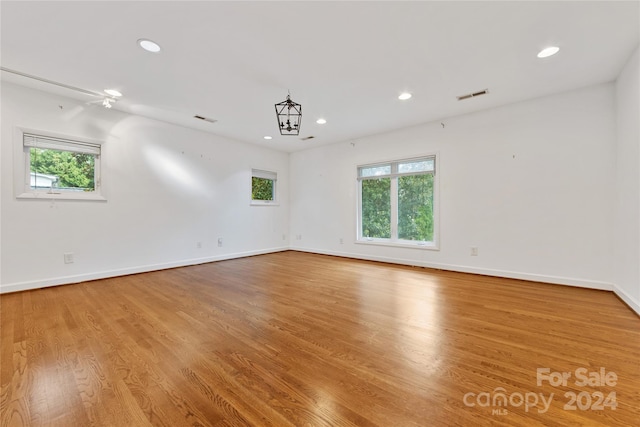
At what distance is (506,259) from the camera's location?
3.84 metres

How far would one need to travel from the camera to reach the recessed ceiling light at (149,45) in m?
2.38

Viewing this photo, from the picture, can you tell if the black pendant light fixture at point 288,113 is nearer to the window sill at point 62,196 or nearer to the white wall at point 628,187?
the window sill at point 62,196

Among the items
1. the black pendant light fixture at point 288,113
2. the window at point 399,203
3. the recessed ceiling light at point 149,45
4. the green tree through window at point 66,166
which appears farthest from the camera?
the window at point 399,203

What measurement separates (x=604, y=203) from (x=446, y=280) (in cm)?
217

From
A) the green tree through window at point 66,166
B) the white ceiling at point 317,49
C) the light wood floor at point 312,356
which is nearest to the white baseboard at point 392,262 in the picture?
the light wood floor at point 312,356

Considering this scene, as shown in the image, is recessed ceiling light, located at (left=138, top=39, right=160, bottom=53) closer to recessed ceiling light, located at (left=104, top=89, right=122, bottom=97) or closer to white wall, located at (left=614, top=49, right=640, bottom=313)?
recessed ceiling light, located at (left=104, top=89, right=122, bottom=97)

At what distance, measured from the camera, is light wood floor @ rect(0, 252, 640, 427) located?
50.3 inches

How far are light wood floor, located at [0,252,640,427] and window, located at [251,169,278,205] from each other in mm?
3296

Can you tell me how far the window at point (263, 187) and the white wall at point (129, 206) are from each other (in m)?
0.21

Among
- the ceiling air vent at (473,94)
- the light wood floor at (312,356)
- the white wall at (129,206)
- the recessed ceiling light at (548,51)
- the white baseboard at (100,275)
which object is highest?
the ceiling air vent at (473,94)

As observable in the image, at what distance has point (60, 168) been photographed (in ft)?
11.9

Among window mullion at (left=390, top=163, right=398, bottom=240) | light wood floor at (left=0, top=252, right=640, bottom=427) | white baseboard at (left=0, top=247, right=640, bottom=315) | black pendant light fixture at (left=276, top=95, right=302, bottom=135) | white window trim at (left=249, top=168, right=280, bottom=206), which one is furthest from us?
white window trim at (left=249, top=168, right=280, bottom=206)

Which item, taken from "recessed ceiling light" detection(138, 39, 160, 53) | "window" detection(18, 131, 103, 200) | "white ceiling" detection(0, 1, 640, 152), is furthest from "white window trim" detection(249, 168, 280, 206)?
"recessed ceiling light" detection(138, 39, 160, 53)

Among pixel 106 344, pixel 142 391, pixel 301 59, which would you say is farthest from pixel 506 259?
pixel 106 344
